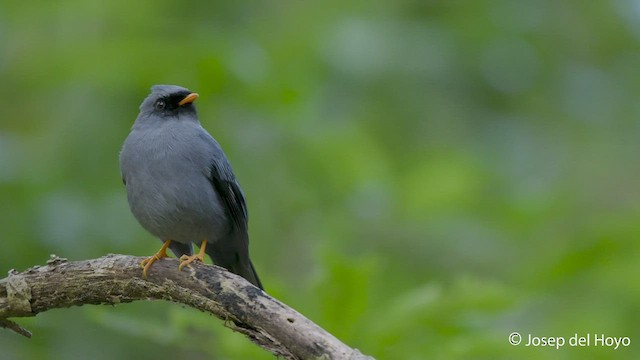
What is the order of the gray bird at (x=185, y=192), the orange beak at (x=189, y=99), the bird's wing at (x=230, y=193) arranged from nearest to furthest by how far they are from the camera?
the gray bird at (x=185, y=192) < the bird's wing at (x=230, y=193) < the orange beak at (x=189, y=99)

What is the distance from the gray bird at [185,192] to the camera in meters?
6.10

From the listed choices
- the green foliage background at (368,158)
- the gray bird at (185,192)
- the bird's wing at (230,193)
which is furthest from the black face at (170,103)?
the green foliage background at (368,158)

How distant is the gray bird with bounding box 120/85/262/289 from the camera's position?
6.10 m

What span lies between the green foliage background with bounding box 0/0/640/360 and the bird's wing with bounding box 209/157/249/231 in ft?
1.56

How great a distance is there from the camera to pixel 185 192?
6141 millimetres

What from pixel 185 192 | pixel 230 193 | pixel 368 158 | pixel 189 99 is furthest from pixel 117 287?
pixel 368 158

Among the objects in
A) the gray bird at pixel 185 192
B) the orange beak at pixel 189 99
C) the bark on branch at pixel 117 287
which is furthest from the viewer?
the orange beak at pixel 189 99

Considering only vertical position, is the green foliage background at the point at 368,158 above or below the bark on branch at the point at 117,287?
above

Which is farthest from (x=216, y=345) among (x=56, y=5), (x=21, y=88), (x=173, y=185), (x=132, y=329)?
(x=56, y=5)

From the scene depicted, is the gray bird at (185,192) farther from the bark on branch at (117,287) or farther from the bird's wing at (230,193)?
the bark on branch at (117,287)

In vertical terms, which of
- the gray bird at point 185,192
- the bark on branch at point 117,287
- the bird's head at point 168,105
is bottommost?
the bark on branch at point 117,287

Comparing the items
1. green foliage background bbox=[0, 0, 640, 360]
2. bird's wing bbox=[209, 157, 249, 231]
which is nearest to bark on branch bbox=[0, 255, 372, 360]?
green foliage background bbox=[0, 0, 640, 360]

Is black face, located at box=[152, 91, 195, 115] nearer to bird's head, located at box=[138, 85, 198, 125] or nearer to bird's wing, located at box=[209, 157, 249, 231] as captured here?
bird's head, located at box=[138, 85, 198, 125]

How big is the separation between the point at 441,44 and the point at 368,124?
3.52ft
